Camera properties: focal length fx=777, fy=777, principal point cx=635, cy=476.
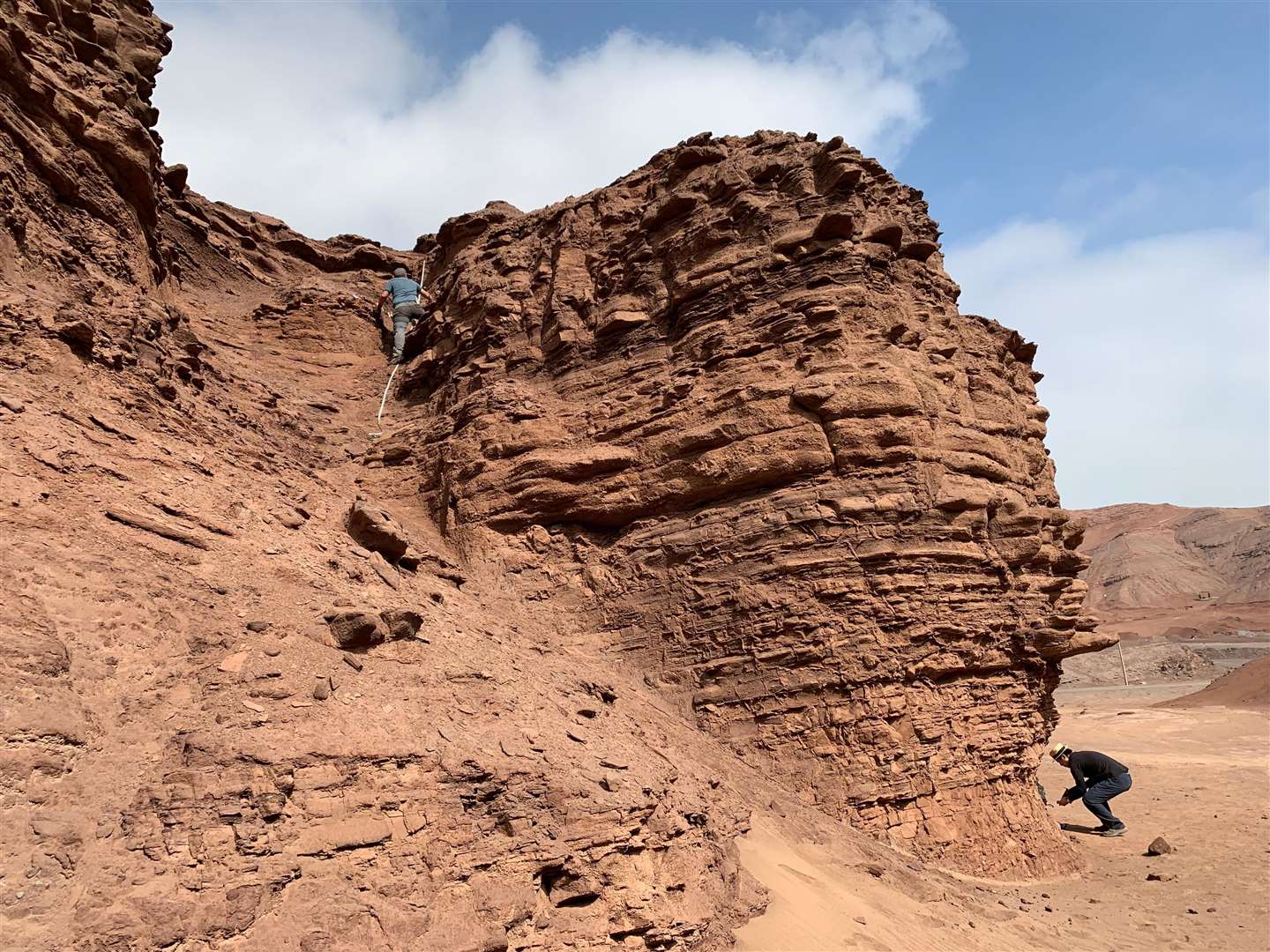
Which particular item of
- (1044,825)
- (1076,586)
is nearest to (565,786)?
(1044,825)

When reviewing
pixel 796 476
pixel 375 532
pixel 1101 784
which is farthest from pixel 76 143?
pixel 1101 784

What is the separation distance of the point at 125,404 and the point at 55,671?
365 cm

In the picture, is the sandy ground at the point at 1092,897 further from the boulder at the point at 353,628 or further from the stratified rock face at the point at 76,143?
the stratified rock face at the point at 76,143

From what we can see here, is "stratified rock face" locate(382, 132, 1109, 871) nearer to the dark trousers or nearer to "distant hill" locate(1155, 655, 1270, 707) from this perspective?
the dark trousers

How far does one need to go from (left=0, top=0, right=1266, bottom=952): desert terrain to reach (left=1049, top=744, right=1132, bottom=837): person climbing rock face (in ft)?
1.09

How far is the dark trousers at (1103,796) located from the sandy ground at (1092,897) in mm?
366

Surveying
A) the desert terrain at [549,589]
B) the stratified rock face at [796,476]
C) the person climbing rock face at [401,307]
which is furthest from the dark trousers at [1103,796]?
the person climbing rock face at [401,307]

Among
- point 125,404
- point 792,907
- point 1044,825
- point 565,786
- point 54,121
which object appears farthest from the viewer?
point 1044,825

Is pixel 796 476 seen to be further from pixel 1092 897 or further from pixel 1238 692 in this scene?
pixel 1238 692

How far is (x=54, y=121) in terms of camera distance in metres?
8.28

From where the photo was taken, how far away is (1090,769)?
11.9 meters

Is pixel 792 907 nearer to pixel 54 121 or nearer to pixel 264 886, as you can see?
pixel 264 886

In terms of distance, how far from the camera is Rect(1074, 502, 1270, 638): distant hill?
5759cm

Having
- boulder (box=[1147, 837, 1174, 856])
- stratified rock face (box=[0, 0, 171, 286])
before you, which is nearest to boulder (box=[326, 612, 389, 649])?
stratified rock face (box=[0, 0, 171, 286])
